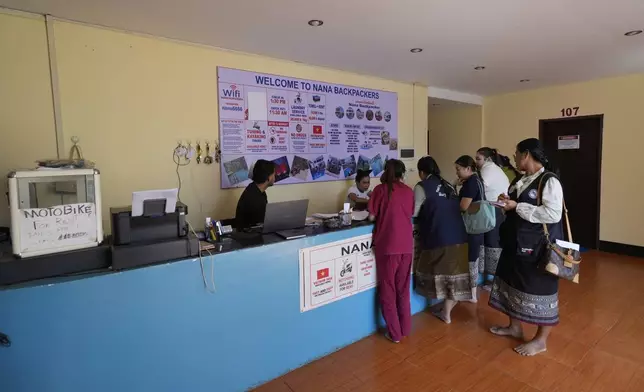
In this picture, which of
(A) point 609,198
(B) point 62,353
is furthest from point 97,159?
(A) point 609,198

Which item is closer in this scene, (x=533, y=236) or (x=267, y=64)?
(x=533, y=236)

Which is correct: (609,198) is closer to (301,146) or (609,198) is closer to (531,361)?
(531,361)

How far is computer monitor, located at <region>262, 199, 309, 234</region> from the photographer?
2.39 meters

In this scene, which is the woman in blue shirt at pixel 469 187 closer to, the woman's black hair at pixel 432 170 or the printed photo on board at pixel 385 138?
the woman's black hair at pixel 432 170

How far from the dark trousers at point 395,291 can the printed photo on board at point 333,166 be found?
69.9 inches

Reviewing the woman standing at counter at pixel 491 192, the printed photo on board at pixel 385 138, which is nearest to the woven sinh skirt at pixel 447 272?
the woman standing at counter at pixel 491 192

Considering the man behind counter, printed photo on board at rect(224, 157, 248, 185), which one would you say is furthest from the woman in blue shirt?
printed photo on board at rect(224, 157, 248, 185)

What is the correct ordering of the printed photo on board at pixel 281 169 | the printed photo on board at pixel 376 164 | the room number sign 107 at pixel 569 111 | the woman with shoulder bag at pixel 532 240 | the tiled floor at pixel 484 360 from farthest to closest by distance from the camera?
the room number sign 107 at pixel 569 111, the printed photo on board at pixel 376 164, the printed photo on board at pixel 281 169, the woman with shoulder bag at pixel 532 240, the tiled floor at pixel 484 360

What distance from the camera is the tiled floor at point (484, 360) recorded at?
2270mm

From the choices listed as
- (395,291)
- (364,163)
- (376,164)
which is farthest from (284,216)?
(376,164)

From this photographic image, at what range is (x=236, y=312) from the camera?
2121 mm

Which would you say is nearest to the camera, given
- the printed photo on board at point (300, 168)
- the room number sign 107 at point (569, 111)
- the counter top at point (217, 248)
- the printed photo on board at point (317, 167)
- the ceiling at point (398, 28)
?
the counter top at point (217, 248)

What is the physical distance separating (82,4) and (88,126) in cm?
85

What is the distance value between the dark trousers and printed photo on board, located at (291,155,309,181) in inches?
62.8
